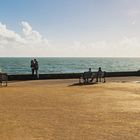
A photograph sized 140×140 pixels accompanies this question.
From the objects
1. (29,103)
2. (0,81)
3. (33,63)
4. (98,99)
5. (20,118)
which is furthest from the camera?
(33,63)

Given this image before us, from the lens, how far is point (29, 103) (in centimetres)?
1502

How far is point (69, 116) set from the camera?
12.3 m

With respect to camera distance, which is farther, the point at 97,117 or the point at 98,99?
the point at 98,99

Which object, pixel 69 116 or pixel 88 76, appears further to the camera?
pixel 88 76

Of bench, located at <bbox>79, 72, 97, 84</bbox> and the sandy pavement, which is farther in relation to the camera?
bench, located at <bbox>79, 72, 97, 84</bbox>

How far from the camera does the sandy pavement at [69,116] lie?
10.0 m

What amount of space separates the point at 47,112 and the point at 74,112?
901 millimetres

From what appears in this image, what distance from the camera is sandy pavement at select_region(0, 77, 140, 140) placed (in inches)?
394

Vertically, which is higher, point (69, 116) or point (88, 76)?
point (88, 76)

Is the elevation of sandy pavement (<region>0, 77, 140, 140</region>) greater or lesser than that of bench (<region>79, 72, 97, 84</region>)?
lesser

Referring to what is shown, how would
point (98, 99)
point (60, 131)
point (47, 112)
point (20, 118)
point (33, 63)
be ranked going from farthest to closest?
point (33, 63), point (98, 99), point (47, 112), point (20, 118), point (60, 131)

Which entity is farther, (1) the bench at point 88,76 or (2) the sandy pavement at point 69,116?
(1) the bench at point 88,76

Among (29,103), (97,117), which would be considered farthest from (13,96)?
(97,117)

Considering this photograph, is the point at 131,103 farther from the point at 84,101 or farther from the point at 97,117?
the point at 97,117
